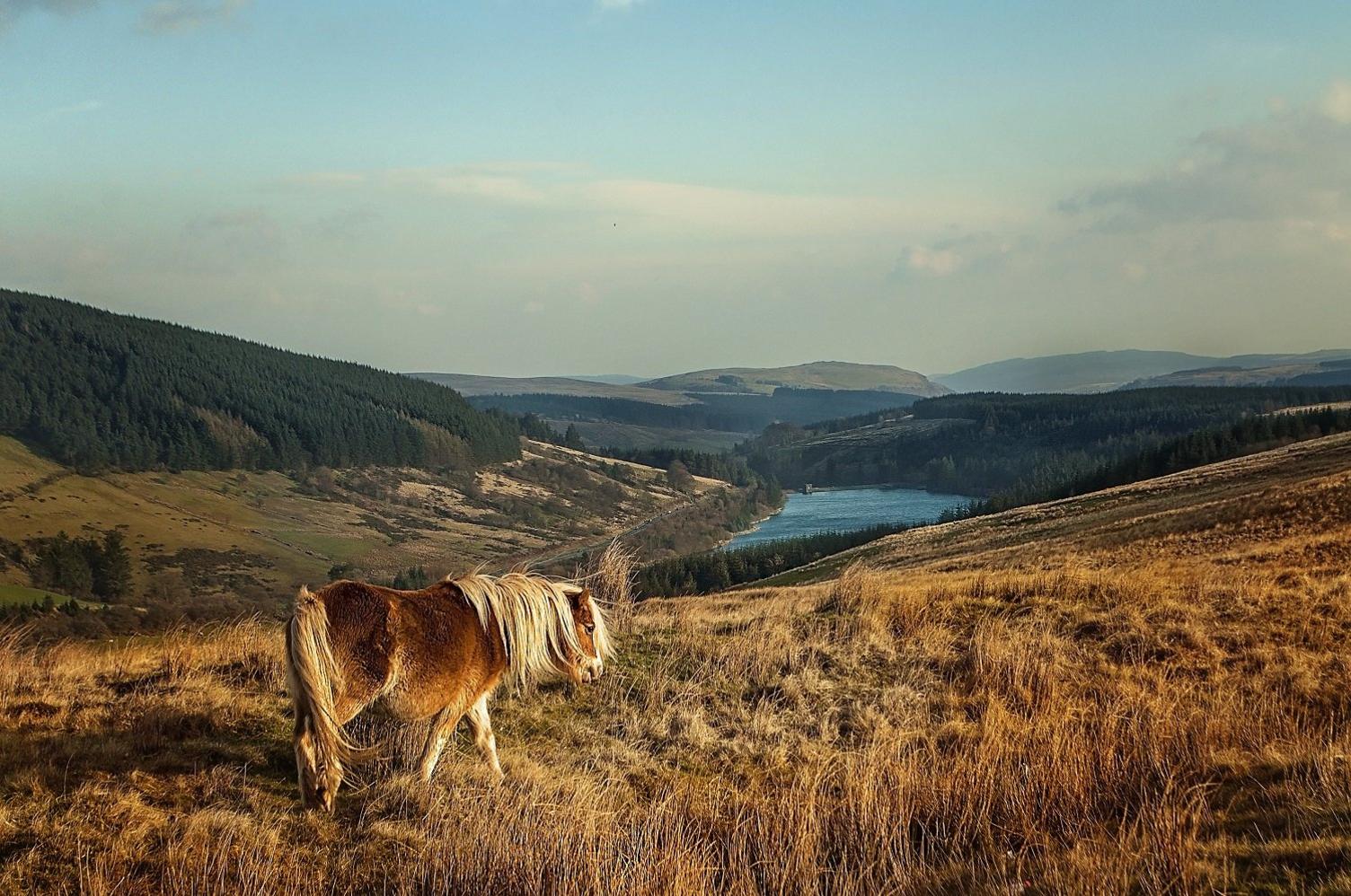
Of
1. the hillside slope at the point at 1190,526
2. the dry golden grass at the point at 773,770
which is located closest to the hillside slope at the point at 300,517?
the hillside slope at the point at 1190,526

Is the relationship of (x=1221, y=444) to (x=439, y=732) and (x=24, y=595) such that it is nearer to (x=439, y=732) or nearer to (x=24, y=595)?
(x=439, y=732)

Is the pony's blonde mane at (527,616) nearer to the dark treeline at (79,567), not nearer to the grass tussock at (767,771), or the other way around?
the grass tussock at (767,771)

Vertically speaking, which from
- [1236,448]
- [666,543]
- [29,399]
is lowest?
[666,543]

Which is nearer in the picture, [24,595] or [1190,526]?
[1190,526]

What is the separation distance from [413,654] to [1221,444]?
402 ft

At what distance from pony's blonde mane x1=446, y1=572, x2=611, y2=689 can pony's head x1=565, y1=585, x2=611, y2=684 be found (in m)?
0.02

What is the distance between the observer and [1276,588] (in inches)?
555

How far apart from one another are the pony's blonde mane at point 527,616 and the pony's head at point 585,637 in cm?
2

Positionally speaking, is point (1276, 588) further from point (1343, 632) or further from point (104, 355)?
point (104, 355)

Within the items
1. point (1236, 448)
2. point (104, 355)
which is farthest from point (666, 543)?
point (104, 355)

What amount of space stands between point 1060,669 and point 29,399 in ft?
615

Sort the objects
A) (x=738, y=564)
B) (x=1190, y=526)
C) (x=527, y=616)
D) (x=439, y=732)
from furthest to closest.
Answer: (x=738, y=564) → (x=1190, y=526) → (x=527, y=616) → (x=439, y=732)

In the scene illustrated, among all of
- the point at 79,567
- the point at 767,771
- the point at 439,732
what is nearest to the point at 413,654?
the point at 439,732

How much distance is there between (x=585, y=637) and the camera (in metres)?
8.66
